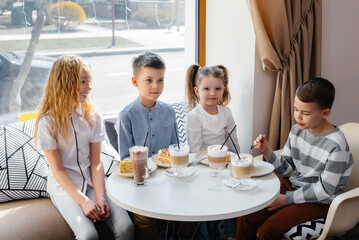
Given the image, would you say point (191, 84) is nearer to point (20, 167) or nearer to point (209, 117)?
point (209, 117)

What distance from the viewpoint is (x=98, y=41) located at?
10.3ft

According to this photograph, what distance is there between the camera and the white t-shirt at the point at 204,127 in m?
2.71

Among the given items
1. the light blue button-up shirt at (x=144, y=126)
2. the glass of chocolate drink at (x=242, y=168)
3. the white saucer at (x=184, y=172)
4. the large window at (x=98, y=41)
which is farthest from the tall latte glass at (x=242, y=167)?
the large window at (x=98, y=41)

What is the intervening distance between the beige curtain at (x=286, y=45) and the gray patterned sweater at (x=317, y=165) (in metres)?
0.69

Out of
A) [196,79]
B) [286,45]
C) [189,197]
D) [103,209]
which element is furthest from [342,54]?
[103,209]

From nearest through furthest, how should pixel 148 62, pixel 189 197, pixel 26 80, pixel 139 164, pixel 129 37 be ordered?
pixel 189 197 < pixel 139 164 < pixel 148 62 < pixel 26 80 < pixel 129 37

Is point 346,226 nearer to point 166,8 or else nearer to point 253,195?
point 253,195

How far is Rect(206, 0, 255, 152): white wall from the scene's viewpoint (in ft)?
9.92

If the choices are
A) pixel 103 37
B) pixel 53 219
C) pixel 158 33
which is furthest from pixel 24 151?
pixel 158 33

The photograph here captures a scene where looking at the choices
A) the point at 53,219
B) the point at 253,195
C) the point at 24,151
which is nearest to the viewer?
the point at 253,195

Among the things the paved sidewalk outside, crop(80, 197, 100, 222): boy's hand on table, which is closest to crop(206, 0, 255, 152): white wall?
the paved sidewalk outside

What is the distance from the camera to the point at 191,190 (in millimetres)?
1912

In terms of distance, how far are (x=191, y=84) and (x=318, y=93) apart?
39.4 inches

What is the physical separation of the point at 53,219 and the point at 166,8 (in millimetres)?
1827
